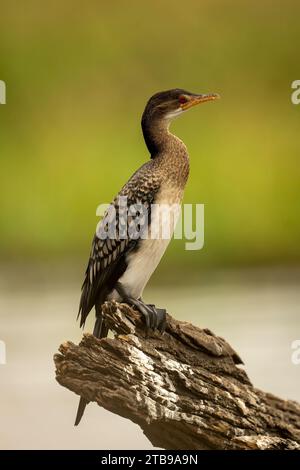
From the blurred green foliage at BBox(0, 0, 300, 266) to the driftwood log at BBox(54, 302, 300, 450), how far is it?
56 centimetres

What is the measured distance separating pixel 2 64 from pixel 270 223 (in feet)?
4.32

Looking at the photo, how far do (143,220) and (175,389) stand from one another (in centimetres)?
64

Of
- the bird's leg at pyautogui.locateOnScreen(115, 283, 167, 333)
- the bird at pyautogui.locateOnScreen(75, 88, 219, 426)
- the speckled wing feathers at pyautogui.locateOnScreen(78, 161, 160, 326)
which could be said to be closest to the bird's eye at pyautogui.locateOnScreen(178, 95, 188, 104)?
the bird at pyautogui.locateOnScreen(75, 88, 219, 426)

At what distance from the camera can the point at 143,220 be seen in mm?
2951

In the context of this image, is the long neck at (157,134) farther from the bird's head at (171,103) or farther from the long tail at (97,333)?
the long tail at (97,333)

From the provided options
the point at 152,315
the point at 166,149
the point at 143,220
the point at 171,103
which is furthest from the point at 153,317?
the point at 171,103

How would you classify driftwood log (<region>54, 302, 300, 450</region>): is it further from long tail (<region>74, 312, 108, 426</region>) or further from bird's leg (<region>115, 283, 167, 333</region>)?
long tail (<region>74, 312, 108, 426</region>)

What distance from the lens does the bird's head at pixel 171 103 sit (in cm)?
300

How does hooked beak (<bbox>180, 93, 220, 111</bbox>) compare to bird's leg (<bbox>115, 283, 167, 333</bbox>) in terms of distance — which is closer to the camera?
bird's leg (<bbox>115, 283, 167, 333</bbox>)

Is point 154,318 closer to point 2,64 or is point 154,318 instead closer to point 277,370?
point 277,370

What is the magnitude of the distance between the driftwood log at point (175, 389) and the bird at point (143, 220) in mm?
150

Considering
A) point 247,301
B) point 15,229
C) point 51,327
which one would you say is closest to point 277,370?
point 247,301

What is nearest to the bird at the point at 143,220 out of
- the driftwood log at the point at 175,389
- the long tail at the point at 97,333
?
the long tail at the point at 97,333

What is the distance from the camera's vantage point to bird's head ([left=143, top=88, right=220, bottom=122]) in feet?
9.84
